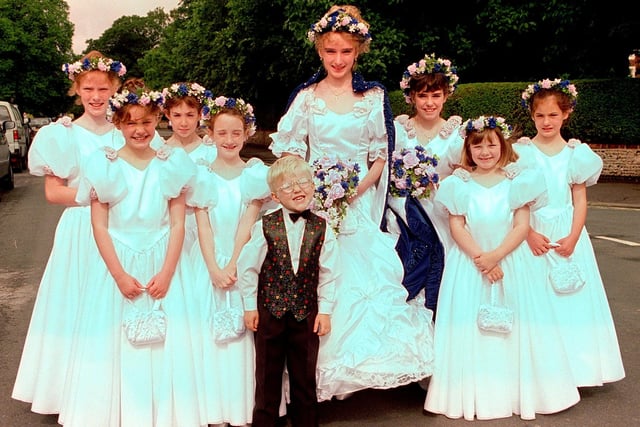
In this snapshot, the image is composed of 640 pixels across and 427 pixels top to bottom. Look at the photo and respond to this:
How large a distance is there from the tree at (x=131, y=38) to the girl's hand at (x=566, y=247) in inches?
3266

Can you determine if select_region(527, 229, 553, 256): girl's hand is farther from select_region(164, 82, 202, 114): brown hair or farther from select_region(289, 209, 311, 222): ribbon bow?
select_region(164, 82, 202, 114): brown hair

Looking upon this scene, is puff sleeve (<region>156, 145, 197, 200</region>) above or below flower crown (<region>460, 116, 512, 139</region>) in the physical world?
below

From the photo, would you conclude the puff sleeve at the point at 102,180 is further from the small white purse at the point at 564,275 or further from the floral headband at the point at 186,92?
the small white purse at the point at 564,275

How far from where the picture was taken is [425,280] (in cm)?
464

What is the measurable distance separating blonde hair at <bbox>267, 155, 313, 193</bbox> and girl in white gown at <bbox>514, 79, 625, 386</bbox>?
1693 mm

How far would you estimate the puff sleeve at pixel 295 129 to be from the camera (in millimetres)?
4738

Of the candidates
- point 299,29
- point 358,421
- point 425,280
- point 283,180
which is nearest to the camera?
point 283,180

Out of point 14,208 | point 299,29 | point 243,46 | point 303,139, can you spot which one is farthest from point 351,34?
point 243,46

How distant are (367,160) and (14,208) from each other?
11684 millimetres

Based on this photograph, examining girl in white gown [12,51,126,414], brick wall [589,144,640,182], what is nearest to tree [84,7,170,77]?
brick wall [589,144,640,182]

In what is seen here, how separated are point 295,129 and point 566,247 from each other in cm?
193

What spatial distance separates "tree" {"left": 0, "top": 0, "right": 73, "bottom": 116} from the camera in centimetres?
4990

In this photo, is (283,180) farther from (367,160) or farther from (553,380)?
(553,380)

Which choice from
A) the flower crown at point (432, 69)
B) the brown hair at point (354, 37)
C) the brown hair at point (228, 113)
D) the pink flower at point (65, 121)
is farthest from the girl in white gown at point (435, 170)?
the pink flower at point (65, 121)
